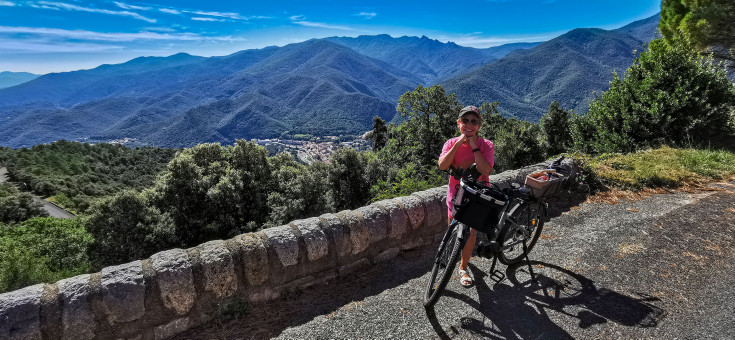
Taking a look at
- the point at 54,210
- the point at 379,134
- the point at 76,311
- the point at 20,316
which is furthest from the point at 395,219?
the point at 54,210

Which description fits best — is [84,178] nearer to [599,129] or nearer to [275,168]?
[275,168]

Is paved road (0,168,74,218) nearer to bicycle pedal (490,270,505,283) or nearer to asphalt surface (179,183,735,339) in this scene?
asphalt surface (179,183,735,339)

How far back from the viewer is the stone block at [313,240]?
3.79 metres

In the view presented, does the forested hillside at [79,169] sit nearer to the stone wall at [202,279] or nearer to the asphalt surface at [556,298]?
the stone wall at [202,279]

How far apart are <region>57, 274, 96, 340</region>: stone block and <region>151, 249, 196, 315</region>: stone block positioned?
1.73 ft

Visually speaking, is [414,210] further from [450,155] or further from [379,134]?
[379,134]

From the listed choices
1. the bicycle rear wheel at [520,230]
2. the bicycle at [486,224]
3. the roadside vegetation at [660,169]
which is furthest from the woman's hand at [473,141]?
the roadside vegetation at [660,169]

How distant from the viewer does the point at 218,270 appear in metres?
3.27

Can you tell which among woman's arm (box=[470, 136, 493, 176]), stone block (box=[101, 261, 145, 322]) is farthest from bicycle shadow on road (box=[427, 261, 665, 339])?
stone block (box=[101, 261, 145, 322])

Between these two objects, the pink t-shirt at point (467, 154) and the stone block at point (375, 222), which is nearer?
the pink t-shirt at point (467, 154)

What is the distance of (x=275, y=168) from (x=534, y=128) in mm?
23211

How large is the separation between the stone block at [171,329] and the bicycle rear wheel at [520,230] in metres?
3.64

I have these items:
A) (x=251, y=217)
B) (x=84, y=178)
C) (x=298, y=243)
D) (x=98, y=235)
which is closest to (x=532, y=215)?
(x=298, y=243)

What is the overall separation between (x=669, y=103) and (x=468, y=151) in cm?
941
